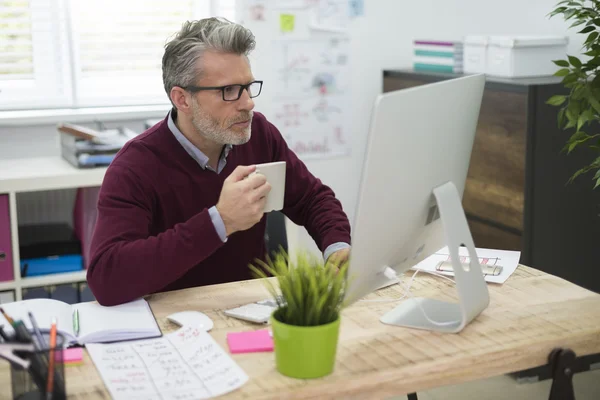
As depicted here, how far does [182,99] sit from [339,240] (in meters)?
0.54

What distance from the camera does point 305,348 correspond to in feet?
4.22

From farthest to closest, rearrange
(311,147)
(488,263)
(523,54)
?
(311,147), (523,54), (488,263)

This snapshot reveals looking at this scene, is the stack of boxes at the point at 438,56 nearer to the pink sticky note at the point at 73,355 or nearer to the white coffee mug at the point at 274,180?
the white coffee mug at the point at 274,180

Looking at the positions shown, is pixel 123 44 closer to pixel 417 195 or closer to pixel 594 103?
pixel 594 103

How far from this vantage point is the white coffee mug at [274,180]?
1.71m

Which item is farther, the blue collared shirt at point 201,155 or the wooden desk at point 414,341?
the blue collared shirt at point 201,155

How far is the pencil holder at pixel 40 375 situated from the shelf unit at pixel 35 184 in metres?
1.71

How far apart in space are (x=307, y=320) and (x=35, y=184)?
5.90 ft

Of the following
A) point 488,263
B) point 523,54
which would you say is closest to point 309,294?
point 488,263

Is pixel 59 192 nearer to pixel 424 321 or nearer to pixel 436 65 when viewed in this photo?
pixel 436 65

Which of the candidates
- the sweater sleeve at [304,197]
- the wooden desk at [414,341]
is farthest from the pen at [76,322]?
the sweater sleeve at [304,197]

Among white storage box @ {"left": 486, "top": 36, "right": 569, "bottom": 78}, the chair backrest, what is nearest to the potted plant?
the chair backrest

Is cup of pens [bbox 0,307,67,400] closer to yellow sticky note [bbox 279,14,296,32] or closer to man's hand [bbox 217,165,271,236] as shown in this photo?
man's hand [bbox 217,165,271,236]

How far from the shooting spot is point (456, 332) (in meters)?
1.51
